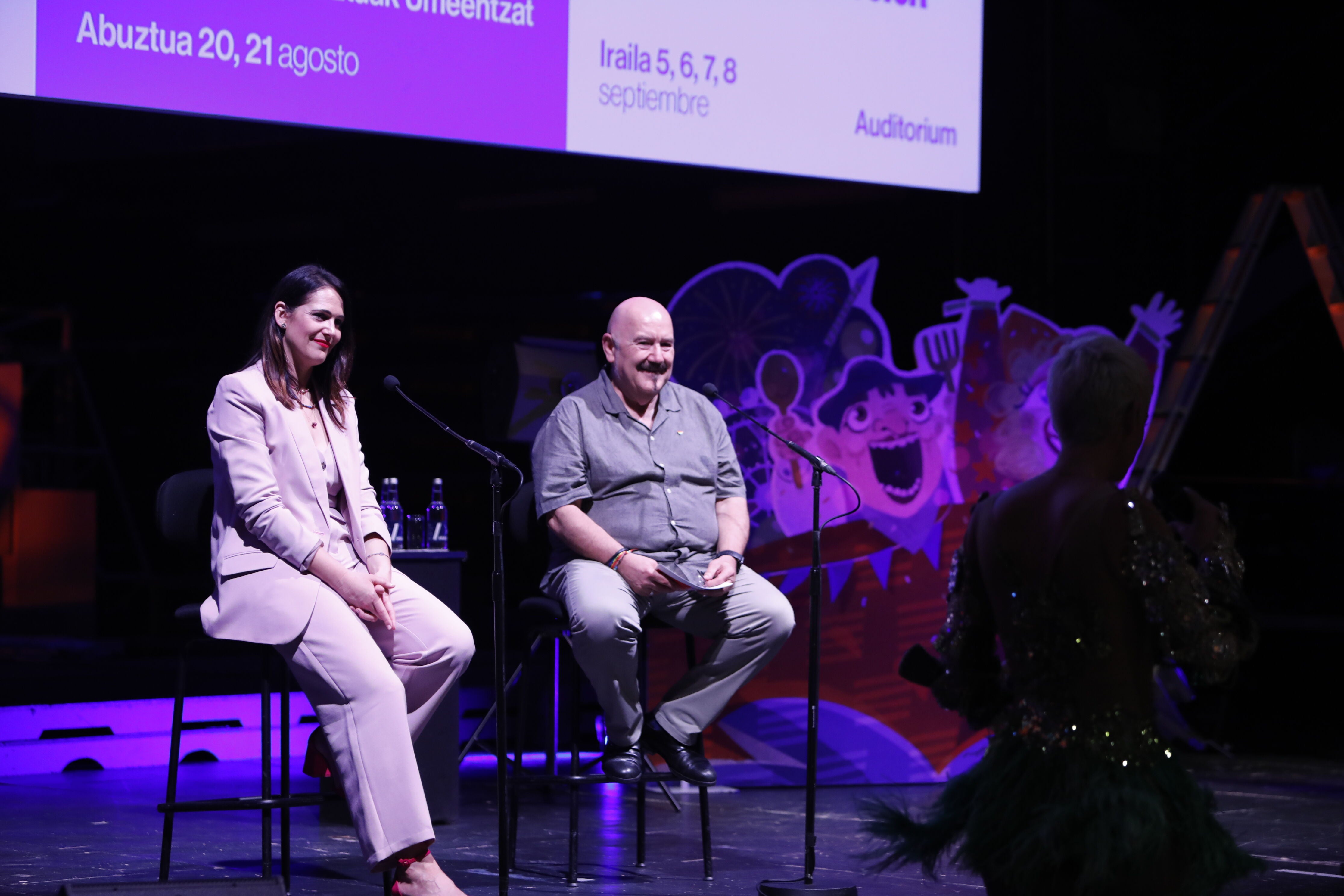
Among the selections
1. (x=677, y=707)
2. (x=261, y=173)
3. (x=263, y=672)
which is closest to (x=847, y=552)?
(x=677, y=707)

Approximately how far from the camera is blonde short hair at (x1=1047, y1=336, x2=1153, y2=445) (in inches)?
84.4

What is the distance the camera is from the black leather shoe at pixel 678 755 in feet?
11.9

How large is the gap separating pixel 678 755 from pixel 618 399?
2.92 ft

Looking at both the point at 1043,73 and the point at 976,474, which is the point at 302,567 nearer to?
the point at 976,474

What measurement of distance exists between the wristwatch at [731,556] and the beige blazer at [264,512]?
0.90 meters

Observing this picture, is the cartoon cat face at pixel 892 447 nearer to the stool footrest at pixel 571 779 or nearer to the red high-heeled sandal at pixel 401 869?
the stool footrest at pixel 571 779

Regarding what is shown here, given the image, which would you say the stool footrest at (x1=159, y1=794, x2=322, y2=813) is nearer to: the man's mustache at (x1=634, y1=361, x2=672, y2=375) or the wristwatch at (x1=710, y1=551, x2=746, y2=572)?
the wristwatch at (x1=710, y1=551, x2=746, y2=572)

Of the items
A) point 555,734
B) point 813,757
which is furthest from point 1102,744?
point 555,734

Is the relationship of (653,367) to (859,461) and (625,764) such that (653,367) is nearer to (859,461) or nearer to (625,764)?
(625,764)

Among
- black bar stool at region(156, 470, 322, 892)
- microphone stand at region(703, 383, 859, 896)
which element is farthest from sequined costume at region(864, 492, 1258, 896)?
black bar stool at region(156, 470, 322, 892)

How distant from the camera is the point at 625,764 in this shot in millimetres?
3574

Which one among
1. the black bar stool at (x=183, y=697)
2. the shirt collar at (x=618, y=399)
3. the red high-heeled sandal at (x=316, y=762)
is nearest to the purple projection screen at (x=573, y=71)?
the shirt collar at (x=618, y=399)

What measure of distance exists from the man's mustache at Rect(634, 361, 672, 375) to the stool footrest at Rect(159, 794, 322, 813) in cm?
127

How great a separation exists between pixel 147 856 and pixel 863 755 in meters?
2.25
